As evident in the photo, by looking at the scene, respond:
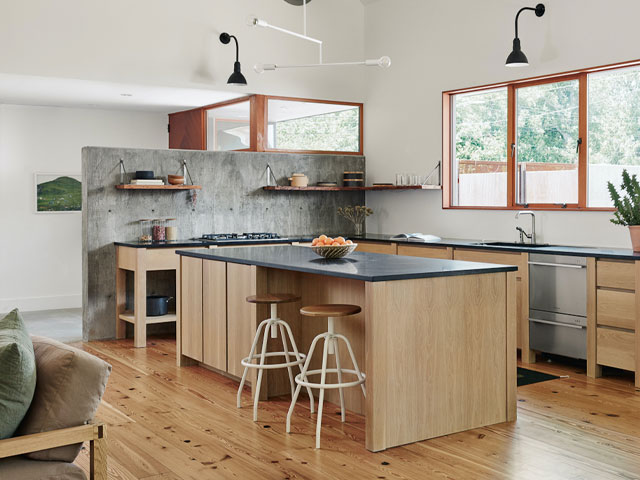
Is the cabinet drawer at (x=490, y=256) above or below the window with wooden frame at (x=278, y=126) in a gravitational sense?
below

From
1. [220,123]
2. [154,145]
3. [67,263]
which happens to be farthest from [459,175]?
[67,263]

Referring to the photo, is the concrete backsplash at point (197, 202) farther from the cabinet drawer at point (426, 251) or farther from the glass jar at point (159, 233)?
the cabinet drawer at point (426, 251)

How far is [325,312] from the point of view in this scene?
3713 mm

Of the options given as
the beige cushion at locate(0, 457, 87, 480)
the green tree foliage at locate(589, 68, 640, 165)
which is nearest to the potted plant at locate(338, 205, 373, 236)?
the green tree foliage at locate(589, 68, 640, 165)

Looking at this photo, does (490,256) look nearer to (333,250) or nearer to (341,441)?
(333,250)

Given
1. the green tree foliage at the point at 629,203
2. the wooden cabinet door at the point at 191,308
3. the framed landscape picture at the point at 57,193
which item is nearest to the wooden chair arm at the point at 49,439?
the wooden cabinet door at the point at 191,308

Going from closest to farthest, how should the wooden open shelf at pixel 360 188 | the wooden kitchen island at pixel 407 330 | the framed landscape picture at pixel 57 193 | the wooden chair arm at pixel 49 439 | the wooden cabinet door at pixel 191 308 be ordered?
the wooden chair arm at pixel 49 439 < the wooden kitchen island at pixel 407 330 < the wooden cabinet door at pixel 191 308 < the wooden open shelf at pixel 360 188 < the framed landscape picture at pixel 57 193

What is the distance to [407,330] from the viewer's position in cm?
360

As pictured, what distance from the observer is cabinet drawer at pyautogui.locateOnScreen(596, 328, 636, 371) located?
479cm

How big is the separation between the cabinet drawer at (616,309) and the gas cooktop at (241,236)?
11.0 feet

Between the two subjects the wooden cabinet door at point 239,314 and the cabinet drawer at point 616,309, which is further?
the cabinet drawer at point 616,309

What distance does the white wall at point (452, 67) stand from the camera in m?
5.71

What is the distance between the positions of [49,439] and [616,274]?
396 cm

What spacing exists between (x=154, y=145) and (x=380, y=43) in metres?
3.20
